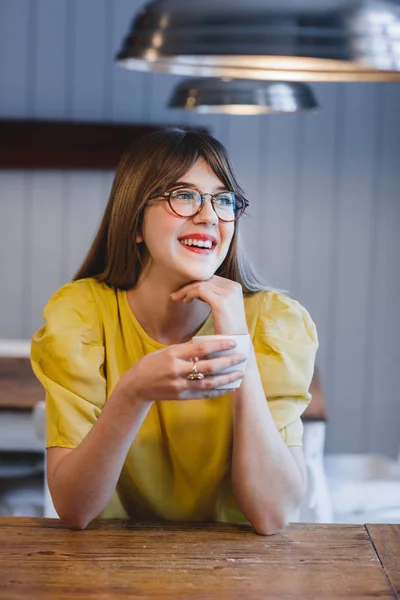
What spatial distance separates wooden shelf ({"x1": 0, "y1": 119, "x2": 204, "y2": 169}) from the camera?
13.9ft

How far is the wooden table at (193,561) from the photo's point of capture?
1323mm

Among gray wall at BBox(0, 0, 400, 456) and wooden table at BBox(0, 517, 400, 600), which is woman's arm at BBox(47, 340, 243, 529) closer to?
wooden table at BBox(0, 517, 400, 600)

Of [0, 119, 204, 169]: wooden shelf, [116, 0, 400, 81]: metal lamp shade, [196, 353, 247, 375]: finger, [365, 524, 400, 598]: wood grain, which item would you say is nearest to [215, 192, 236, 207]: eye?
[196, 353, 247, 375]: finger

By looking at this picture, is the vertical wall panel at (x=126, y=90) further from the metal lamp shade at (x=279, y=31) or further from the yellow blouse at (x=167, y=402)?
the metal lamp shade at (x=279, y=31)

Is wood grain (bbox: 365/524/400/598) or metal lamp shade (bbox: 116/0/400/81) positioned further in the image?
wood grain (bbox: 365/524/400/598)

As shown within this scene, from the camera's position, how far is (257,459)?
160 centimetres

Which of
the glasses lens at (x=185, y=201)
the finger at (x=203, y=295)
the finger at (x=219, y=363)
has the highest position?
the glasses lens at (x=185, y=201)

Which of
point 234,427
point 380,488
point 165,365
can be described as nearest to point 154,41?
point 165,365

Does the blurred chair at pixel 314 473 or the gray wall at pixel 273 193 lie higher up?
the gray wall at pixel 273 193

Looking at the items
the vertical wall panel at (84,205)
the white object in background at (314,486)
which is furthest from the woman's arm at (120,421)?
the vertical wall panel at (84,205)

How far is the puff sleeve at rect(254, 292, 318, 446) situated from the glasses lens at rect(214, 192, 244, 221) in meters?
0.19

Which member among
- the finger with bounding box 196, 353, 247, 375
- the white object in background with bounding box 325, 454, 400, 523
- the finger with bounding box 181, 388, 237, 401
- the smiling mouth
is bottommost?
the white object in background with bounding box 325, 454, 400, 523

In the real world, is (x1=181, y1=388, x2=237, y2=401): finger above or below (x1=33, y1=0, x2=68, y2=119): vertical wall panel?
below

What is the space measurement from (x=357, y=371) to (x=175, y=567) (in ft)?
10.1
